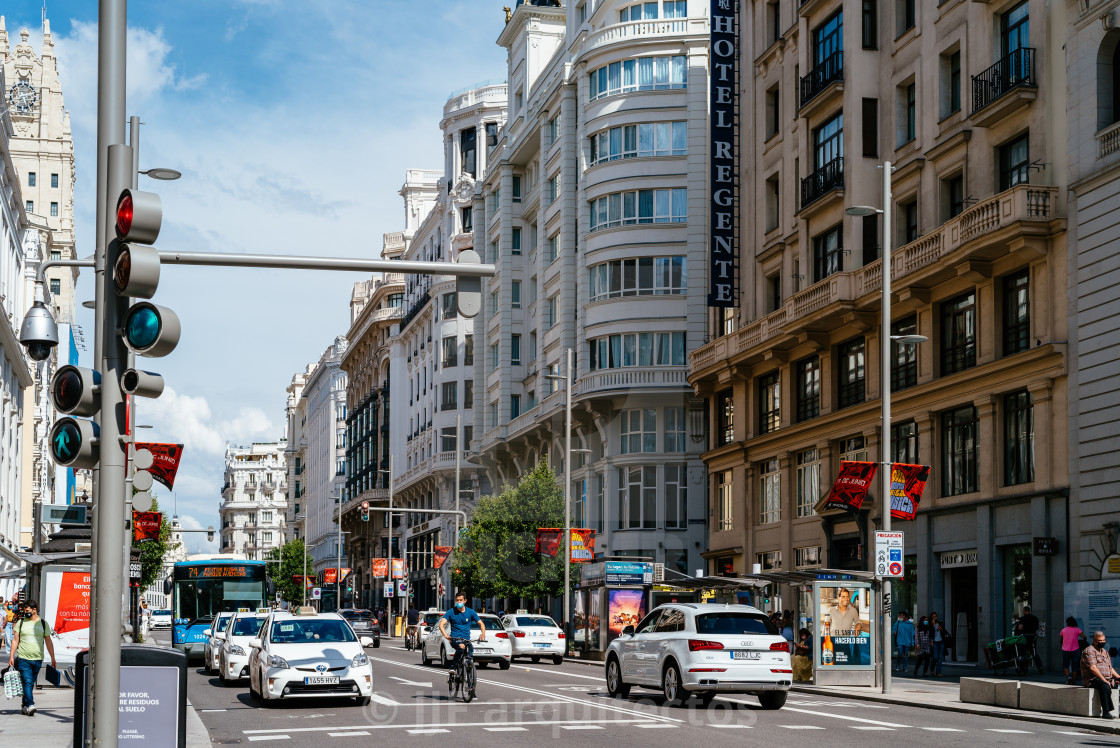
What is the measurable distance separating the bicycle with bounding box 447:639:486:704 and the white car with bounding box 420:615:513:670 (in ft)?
33.0

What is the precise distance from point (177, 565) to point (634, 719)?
2572cm

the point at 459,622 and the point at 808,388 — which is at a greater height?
the point at 808,388

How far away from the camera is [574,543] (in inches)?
1906

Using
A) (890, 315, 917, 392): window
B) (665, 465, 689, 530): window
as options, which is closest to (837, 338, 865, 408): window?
(890, 315, 917, 392): window

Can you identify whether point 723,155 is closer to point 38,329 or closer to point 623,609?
point 623,609

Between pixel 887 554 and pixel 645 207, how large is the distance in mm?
34095

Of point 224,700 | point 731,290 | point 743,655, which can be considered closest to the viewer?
point 743,655

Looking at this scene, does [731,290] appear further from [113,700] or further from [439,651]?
[113,700]

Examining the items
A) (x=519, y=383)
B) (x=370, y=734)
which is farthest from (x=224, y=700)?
(x=519, y=383)

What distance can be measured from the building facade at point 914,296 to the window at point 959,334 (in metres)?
0.07

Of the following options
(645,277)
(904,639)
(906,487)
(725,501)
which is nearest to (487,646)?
(904,639)

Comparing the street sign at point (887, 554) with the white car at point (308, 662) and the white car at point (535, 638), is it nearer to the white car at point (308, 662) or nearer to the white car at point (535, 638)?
the white car at point (308, 662)

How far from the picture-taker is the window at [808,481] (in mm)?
44938

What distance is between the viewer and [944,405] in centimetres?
3731
